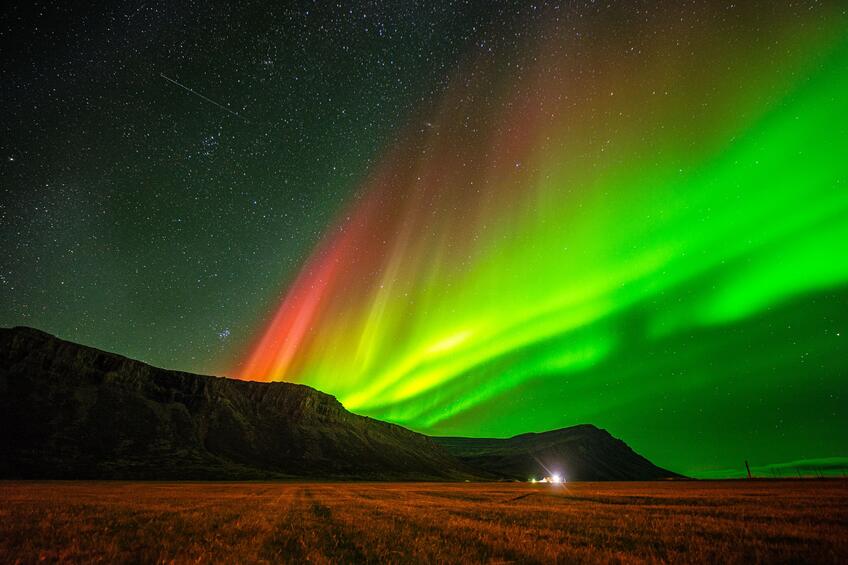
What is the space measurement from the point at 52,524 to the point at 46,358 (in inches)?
7623

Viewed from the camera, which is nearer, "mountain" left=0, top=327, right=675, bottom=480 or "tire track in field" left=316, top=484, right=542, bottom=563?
"tire track in field" left=316, top=484, right=542, bottom=563

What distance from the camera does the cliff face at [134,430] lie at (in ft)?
390

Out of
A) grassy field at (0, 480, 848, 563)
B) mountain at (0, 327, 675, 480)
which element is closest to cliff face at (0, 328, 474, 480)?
mountain at (0, 327, 675, 480)

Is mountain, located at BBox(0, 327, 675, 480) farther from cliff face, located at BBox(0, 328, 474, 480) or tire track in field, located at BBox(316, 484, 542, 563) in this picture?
tire track in field, located at BBox(316, 484, 542, 563)

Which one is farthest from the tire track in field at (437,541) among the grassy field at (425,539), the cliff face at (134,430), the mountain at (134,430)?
the mountain at (134,430)

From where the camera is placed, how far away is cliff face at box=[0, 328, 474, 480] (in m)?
119

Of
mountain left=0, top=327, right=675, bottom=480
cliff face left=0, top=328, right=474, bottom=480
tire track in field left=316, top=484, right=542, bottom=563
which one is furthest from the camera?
cliff face left=0, top=328, right=474, bottom=480

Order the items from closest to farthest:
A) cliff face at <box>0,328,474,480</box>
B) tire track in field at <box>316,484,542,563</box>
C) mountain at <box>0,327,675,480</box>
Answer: tire track in field at <box>316,484,542,563</box>
mountain at <box>0,327,675,480</box>
cliff face at <box>0,328,474,480</box>

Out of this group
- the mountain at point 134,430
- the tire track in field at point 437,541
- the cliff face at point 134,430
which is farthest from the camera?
the cliff face at point 134,430

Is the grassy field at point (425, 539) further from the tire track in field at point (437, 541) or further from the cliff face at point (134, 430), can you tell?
the cliff face at point (134, 430)

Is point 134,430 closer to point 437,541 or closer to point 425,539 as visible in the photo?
point 425,539

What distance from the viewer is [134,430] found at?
145 meters

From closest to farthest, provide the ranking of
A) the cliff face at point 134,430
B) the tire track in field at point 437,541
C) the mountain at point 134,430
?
the tire track in field at point 437,541 → the mountain at point 134,430 → the cliff face at point 134,430

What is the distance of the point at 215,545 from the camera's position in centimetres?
1108
